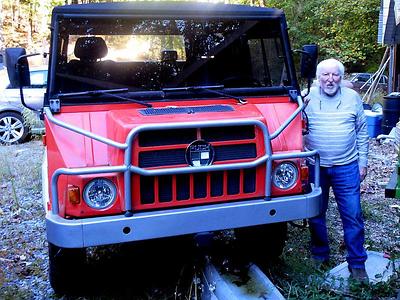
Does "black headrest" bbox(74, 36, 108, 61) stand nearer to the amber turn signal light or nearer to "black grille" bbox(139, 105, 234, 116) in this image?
"black grille" bbox(139, 105, 234, 116)

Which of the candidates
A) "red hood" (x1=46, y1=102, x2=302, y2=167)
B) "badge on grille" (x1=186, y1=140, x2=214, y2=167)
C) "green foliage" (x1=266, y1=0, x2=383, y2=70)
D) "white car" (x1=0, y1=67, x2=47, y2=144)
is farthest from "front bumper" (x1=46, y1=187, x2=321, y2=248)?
"green foliage" (x1=266, y1=0, x2=383, y2=70)

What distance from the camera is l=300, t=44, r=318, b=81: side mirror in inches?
164

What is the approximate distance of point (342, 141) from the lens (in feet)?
12.6

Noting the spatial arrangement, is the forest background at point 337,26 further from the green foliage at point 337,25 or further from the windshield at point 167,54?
the windshield at point 167,54

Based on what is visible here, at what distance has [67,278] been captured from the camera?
3.70 meters

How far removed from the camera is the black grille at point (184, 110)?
3.42 metres

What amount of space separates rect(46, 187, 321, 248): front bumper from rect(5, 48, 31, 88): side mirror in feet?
4.02

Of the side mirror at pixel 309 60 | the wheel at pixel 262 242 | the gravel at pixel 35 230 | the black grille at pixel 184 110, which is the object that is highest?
the side mirror at pixel 309 60

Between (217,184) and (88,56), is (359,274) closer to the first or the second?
(217,184)

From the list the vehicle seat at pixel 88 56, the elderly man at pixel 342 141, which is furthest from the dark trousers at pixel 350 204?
the vehicle seat at pixel 88 56

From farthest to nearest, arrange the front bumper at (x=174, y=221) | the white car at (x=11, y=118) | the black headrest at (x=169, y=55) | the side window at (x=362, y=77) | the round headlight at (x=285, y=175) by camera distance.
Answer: the side window at (x=362, y=77), the white car at (x=11, y=118), the black headrest at (x=169, y=55), the round headlight at (x=285, y=175), the front bumper at (x=174, y=221)

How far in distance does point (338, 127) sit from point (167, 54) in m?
1.58

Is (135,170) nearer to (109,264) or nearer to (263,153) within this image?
(263,153)

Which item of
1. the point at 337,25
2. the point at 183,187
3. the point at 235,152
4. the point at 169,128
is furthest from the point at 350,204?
the point at 337,25
